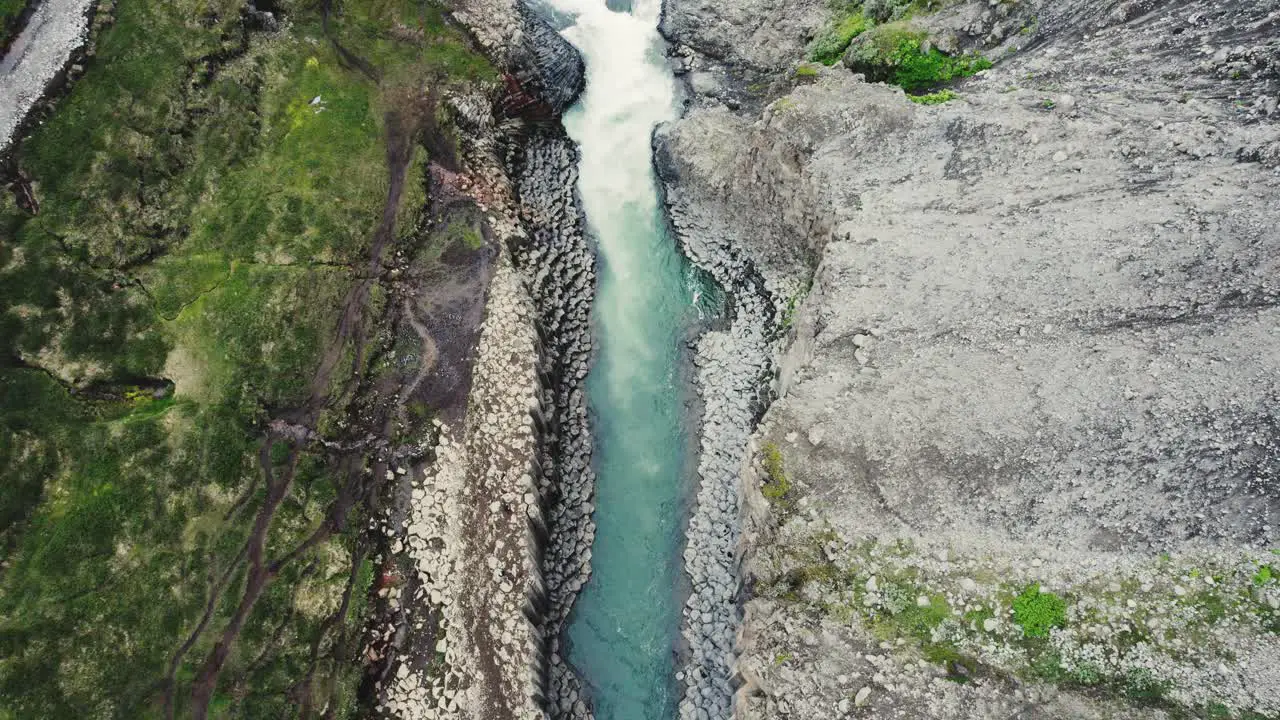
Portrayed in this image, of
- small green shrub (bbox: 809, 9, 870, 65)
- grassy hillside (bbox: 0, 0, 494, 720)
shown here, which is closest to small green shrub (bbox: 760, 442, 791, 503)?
grassy hillside (bbox: 0, 0, 494, 720)

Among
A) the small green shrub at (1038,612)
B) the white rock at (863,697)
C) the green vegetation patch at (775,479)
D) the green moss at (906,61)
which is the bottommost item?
the white rock at (863,697)

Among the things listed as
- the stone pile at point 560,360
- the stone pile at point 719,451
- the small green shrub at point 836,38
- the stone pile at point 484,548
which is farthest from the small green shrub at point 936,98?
the stone pile at point 484,548

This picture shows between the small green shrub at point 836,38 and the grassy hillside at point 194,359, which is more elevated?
the small green shrub at point 836,38

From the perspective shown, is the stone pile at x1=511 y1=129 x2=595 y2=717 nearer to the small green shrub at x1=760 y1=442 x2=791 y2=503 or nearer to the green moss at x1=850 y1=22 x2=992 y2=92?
the small green shrub at x1=760 y1=442 x2=791 y2=503

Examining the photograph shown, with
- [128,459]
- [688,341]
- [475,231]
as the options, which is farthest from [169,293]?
[688,341]

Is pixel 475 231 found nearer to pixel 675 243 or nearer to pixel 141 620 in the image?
pixel 675 243

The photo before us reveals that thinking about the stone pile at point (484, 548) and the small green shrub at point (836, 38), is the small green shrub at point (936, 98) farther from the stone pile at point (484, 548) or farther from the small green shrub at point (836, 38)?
the stone pile at point (484, 548)

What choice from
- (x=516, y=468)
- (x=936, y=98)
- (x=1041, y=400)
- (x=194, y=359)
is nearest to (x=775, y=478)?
(x=1041, y=400)
